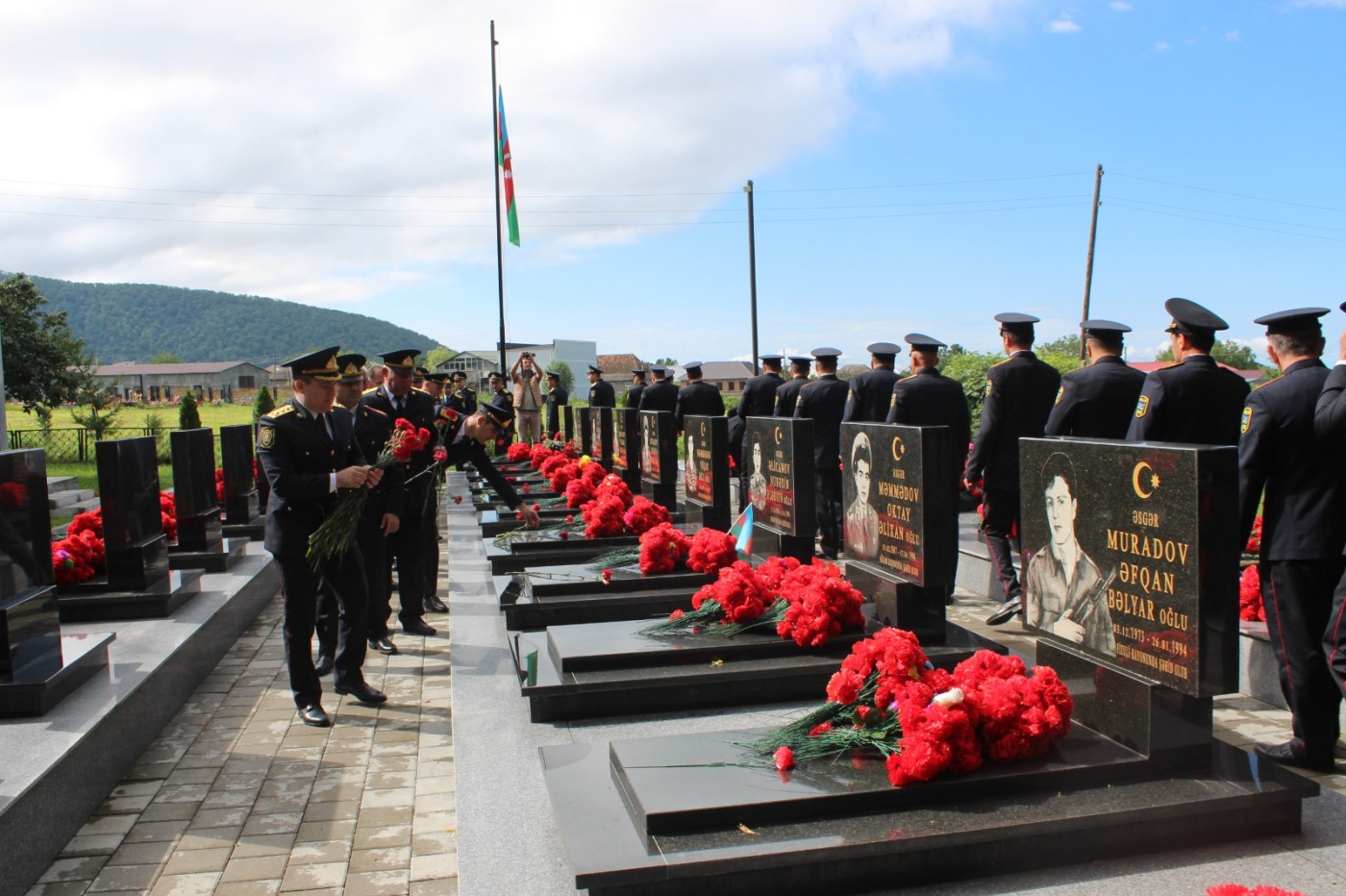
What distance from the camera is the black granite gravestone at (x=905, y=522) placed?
16.3ft

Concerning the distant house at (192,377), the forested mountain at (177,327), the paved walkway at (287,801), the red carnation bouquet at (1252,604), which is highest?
the forested mountain at (177,327)

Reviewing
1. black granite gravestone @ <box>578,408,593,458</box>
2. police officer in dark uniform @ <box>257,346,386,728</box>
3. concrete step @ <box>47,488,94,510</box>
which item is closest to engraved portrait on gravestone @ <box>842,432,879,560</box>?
police officer in dark uniform @ <box>257,346,386,728</box>

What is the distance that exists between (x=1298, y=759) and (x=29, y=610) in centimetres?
558

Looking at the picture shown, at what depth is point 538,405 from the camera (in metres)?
20.7

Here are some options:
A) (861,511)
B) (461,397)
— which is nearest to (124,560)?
(861,511)

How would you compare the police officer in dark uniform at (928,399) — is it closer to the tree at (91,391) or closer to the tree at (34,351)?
the tree at (91,391)

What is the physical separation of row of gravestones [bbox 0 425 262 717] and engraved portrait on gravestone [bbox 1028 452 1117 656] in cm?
435

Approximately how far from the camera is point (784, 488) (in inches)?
279

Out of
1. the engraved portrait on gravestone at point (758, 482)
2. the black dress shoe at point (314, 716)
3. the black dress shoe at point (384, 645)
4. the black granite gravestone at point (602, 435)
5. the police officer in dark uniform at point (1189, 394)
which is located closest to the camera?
the police officer in dark uniform at point (1189, 394)

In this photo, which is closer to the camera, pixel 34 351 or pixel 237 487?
pixel 237 487

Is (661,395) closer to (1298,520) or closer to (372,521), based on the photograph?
(372,521)

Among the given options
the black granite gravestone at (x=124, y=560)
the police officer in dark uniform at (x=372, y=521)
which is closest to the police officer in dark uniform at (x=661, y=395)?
the police officer in dark uniform at (x=372, y=521)

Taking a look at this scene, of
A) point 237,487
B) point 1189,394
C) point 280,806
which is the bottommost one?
point 280,806

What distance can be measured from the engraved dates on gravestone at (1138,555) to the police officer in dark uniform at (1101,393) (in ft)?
7.08
